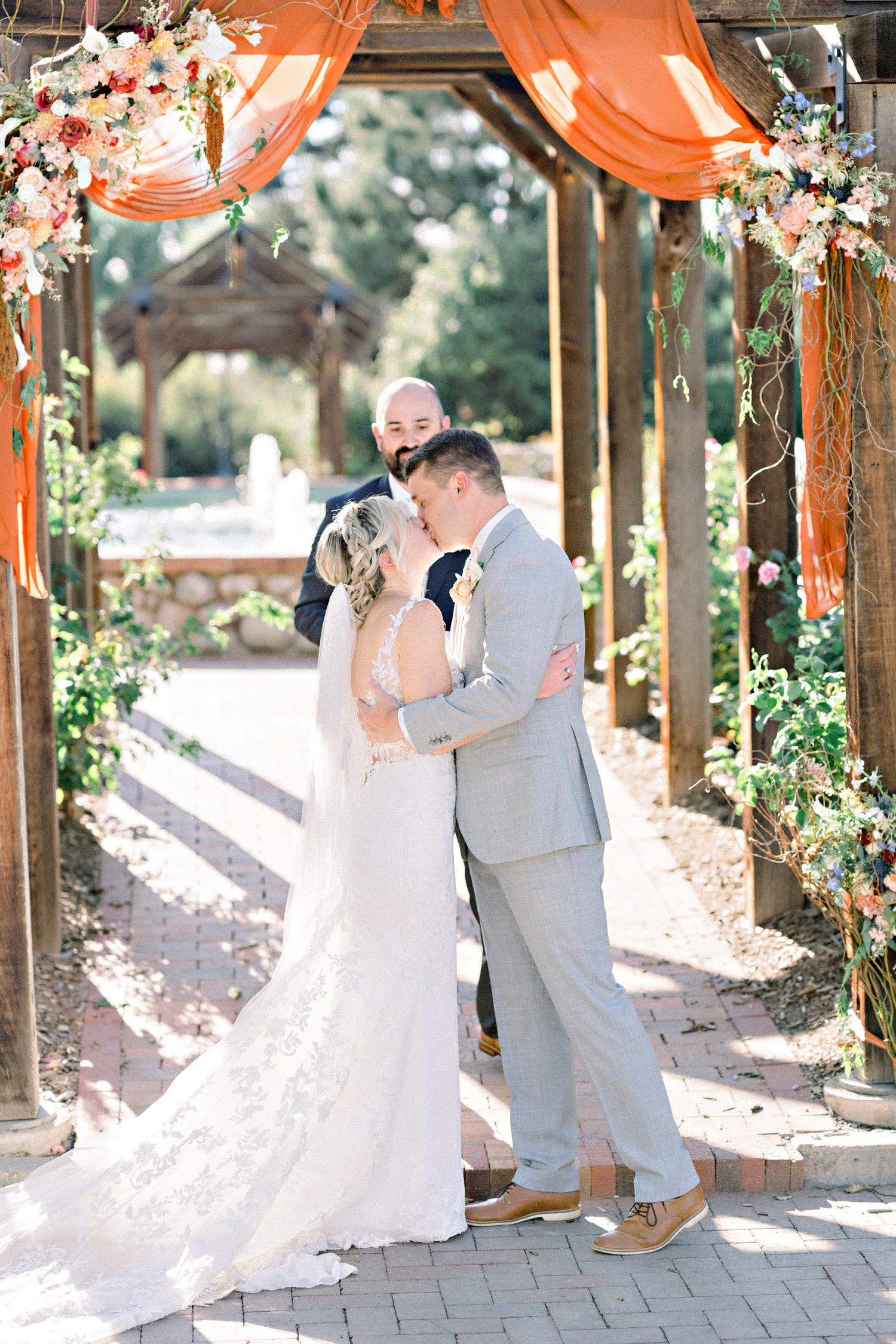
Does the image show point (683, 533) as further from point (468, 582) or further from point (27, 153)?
point (27, 153)

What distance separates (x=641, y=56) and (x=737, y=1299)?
2911 millimetres

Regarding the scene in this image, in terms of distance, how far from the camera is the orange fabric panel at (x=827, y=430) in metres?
3.75

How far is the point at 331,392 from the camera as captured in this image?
65.5 feet

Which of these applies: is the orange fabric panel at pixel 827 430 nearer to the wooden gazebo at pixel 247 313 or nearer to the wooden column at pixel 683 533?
the wooden column at pixel 683 533

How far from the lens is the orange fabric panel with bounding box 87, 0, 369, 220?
3.57 metres

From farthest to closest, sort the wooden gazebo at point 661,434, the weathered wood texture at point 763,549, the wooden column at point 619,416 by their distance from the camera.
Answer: the wooden column at point 619,416
the weathered wood texture at point 763,549
the wooden gazebo at point 661,434

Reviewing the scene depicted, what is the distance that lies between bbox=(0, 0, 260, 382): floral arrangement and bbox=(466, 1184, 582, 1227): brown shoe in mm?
2259

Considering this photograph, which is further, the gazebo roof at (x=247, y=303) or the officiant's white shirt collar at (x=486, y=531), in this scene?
the gazebo roof at (x=247, y=303)

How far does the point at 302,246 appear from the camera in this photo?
1238 inches

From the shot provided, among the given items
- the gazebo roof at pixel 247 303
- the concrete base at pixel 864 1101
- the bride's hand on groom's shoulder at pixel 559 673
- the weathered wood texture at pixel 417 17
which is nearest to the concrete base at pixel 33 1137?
the bride's hand on groom's shoulder at pixel 559 673

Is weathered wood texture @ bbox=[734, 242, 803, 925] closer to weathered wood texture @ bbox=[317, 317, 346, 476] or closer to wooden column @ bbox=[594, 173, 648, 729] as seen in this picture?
wooden column @ bbox=[594, 173, 648, 729]

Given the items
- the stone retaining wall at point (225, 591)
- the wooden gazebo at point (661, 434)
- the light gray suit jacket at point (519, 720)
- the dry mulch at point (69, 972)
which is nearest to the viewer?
the light gray suit jacket at point (519, 720)

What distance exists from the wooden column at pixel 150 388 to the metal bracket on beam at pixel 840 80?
1572cm

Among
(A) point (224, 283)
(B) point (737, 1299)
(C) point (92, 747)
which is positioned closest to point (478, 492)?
(B) point (737, 1299)
